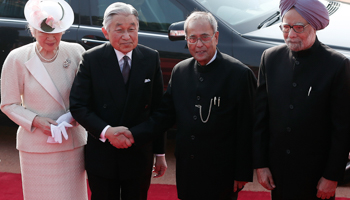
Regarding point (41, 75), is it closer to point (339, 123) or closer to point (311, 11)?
point (311, 11)

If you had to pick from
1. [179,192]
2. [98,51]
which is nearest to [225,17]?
[98,51]

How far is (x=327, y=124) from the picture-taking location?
241 centimetres

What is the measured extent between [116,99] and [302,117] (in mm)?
1090

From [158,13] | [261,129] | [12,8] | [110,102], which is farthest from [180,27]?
[12,8]

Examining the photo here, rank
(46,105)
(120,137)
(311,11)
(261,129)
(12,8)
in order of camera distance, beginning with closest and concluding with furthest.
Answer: (311,11), (261,129), (120,137), (46,105), (12,8)

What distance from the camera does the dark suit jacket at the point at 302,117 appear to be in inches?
92.7

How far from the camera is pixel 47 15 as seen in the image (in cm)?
286

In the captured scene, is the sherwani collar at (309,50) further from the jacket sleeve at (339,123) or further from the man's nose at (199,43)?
the man's nose at (199,43)

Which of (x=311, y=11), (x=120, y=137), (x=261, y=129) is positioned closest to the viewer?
(x=311, y=11)

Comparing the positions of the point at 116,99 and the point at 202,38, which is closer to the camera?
the point at 202,38

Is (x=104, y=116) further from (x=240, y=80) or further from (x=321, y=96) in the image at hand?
(x=321, y=96)

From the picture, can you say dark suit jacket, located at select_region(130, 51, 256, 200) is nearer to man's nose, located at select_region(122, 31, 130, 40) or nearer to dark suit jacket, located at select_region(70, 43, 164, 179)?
dark suit jacket, located at select_region(70, 43, 164, 179)

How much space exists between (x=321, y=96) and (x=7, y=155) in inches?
141

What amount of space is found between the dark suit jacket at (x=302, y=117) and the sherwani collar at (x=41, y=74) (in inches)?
50.4
